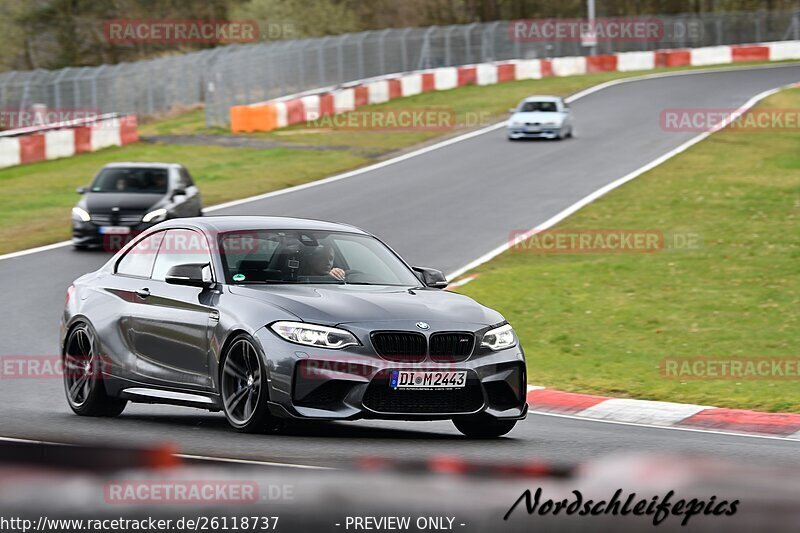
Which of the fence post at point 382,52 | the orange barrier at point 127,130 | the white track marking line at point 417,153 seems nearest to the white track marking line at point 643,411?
the white track marking line at point 417,153

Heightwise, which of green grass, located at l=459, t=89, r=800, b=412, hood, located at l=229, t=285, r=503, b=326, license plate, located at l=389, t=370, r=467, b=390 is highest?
hood, located at l=229, t=285, r=503, b=326

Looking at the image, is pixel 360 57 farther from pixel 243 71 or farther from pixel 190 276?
pixel 190 276

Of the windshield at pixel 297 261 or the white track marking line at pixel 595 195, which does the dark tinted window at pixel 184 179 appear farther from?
the windshield at pixel 297 261

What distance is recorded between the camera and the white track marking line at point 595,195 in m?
21.6

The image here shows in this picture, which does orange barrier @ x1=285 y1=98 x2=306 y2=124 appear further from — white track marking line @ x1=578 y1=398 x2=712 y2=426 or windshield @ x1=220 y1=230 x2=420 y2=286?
windshield @ x1=220 y1=230 x2=420 y2=286

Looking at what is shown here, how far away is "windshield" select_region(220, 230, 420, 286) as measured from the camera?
979 cm

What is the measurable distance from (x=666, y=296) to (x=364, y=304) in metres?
9.35

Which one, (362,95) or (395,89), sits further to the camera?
(395,89)

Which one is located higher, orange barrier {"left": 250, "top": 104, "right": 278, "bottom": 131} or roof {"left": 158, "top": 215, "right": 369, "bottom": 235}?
roof {"left": 158, "top": 215, "right": 369, "bottom": 235}

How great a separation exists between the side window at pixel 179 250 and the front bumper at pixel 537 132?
29.2m

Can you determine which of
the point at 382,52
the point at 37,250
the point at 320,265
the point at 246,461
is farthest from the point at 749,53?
the point at 246,461

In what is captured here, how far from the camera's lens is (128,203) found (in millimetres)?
23219

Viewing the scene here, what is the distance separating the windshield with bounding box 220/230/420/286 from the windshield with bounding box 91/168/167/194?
14.1m

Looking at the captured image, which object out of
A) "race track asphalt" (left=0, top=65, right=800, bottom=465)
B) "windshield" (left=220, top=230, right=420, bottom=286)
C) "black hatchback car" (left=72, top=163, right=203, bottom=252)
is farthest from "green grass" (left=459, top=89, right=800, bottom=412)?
"black hatchback car" (left=72, top=163, right=203, bottom=252)
